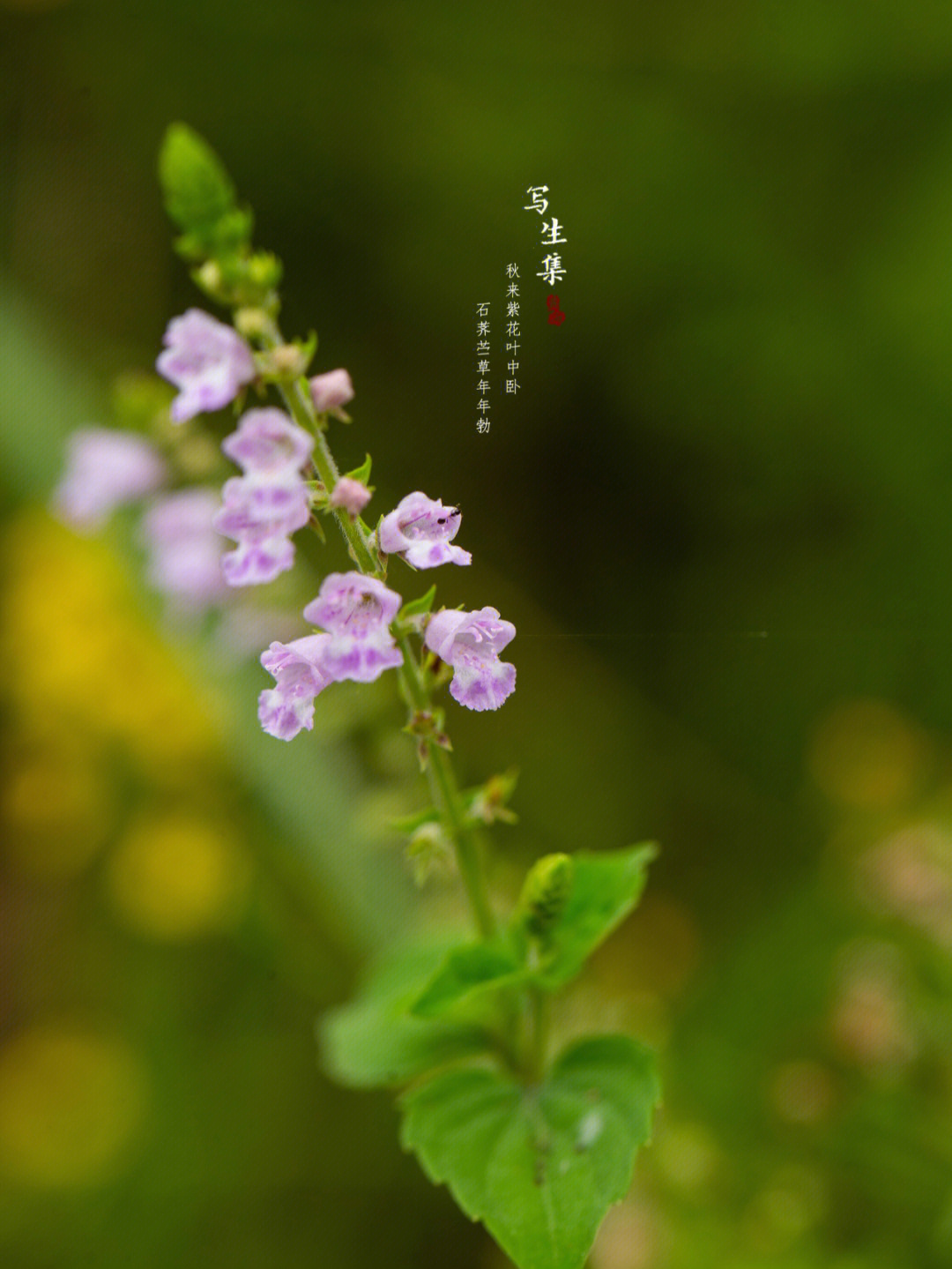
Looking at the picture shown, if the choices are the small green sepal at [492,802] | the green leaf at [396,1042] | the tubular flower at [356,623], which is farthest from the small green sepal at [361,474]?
the green leaf at [396,1042]

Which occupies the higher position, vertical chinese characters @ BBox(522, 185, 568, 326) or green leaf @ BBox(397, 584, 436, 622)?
vertical chinese characters @ BBox(522, 185, 568, 326)

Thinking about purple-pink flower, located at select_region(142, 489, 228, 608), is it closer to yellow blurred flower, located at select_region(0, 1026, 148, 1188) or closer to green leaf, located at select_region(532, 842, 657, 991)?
green leaf, located at select_region(532, 842, 657, 991)

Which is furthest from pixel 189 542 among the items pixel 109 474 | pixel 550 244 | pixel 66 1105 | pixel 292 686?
pixel 66 1105

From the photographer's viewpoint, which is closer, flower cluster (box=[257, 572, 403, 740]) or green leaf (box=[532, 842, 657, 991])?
flower cluster (box=[257, 572, 403, 740])

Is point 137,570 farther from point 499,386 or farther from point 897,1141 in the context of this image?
point 897,1141

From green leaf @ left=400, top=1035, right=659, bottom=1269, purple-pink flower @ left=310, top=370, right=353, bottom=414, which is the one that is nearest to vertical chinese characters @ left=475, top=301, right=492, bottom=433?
purple-pink flower @ left=310, top=370, right=353, bottom=414

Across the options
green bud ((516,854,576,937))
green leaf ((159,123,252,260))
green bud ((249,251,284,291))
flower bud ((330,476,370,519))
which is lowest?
green bud ((516,854,576,937))

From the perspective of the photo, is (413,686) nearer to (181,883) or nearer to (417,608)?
(417,608)

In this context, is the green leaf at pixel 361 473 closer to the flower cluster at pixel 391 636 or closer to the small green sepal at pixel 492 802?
the flower cluster at pixel 391 636
